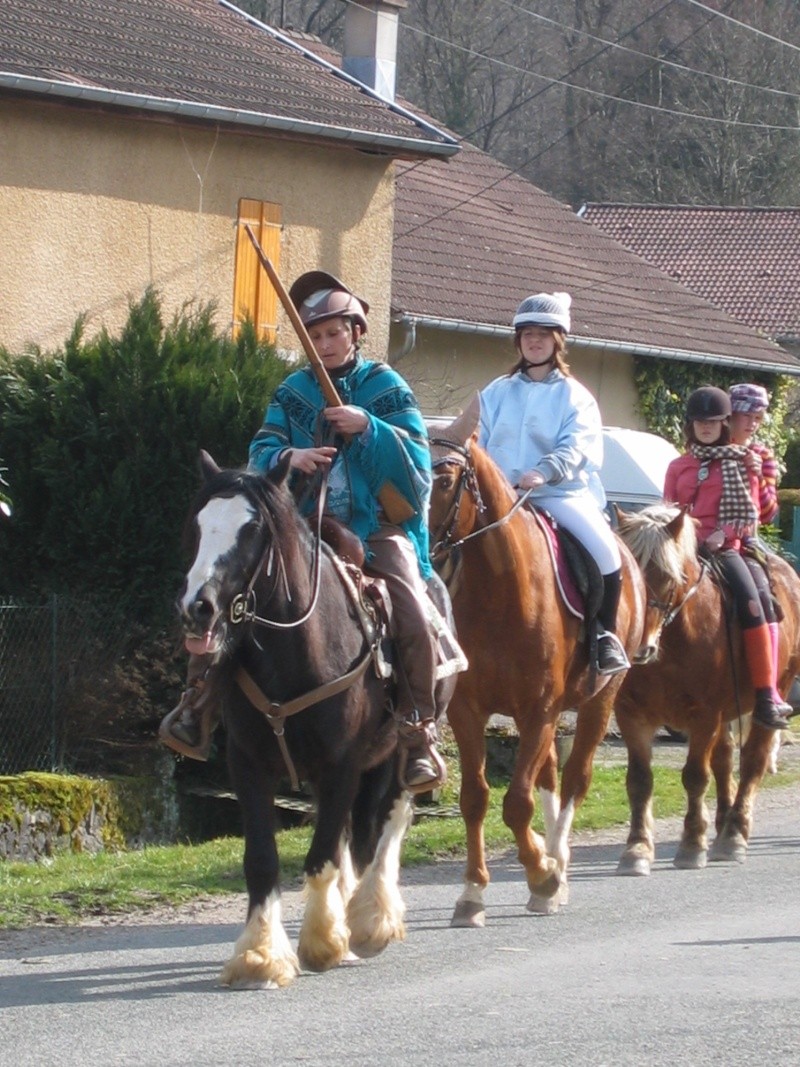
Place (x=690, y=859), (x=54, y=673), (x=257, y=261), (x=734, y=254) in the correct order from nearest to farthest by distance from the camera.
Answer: (x=690, y=859) → (x=54, y=673) → (x=257, y=261) → (x=734, y=254)

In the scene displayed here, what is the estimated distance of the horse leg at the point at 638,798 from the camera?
941 centimetres

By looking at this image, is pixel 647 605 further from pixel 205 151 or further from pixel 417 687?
pixel 205 151

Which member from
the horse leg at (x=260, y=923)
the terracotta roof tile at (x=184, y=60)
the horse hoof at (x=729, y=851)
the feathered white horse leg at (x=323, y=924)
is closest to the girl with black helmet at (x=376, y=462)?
the feathered white horse leg at (x=323, y=924)

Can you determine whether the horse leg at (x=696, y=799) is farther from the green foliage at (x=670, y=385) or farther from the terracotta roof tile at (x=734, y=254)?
the terracotta roof tile at (x=734, y=254)

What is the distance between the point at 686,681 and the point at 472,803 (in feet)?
7.77

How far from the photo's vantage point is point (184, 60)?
18328mm

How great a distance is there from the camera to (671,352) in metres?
28.4

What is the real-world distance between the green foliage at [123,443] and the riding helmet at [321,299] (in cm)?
539

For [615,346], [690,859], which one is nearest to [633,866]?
[690,859]

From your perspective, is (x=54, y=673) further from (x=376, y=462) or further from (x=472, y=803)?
(x=376, y=462)

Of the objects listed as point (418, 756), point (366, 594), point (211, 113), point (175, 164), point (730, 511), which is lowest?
point (418, 756)

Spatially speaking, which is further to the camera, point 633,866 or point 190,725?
point 633,866

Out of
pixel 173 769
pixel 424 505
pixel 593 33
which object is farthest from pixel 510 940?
pixel 593 33

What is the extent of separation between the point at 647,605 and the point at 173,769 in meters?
4.07
